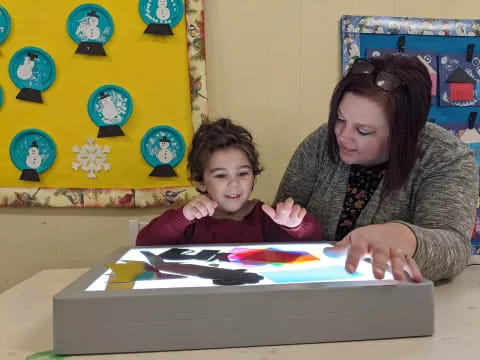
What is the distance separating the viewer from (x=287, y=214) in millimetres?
1009

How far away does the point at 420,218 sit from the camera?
3.10ft

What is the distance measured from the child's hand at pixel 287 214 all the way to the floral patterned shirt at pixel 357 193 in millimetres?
150

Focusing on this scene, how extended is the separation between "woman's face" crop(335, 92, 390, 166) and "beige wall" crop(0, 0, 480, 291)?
42 centimetres

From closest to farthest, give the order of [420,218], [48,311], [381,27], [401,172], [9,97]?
[48,311], [420,218], [401,172], [9,97], [381,27]

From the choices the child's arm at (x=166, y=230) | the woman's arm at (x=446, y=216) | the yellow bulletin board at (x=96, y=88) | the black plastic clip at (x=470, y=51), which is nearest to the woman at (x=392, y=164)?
the woman's arm at (x=446, y=216)

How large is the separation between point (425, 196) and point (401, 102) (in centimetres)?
21

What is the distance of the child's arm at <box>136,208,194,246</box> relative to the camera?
1057 millimetres

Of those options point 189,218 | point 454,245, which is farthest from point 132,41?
point 454,245

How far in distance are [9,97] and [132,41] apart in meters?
0.40

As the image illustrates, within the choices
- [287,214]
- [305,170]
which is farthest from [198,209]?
[305,170]

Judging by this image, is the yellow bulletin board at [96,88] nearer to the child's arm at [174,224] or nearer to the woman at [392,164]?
the child's arm at [174,224]

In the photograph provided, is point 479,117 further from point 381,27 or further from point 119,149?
point 119,149

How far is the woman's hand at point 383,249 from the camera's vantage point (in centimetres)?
62

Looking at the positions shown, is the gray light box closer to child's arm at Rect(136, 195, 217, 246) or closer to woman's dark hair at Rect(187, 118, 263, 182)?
child's arm at Rect(136, 195, 217, 246)
